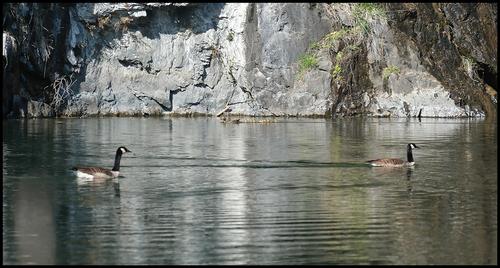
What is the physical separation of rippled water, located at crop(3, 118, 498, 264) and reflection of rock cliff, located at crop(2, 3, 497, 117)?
18721mm

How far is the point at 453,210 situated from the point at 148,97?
4132 cm

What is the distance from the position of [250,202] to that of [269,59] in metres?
40.1

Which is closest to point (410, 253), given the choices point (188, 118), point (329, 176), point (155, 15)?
point (329, 176)

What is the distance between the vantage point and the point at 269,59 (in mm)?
61500

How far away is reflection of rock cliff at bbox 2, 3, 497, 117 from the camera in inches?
2318

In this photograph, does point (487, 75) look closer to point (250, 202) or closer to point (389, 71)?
point (389, 71)

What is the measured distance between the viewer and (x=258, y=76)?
61.5 meters

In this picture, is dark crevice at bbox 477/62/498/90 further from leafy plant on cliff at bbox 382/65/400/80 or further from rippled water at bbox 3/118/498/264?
rippled water at bbox 3/118/498/264

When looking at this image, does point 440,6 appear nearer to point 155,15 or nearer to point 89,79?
point 155,15

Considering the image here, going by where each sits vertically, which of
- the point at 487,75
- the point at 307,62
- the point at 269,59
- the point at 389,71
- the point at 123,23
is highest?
the point at 123,23

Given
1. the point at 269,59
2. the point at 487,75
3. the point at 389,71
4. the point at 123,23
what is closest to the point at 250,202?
the point at 389,71

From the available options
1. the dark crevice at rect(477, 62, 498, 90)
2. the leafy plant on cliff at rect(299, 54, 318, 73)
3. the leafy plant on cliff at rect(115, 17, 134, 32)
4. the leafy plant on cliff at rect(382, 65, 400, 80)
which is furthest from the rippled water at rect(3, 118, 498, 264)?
the dark crevice at rect(477, 62, 498, 90)

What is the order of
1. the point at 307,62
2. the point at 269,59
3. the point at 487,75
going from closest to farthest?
the point at 307,62 → the point at 269,59 → the point at 487,75

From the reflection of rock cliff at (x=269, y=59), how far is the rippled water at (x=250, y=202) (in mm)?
18721
